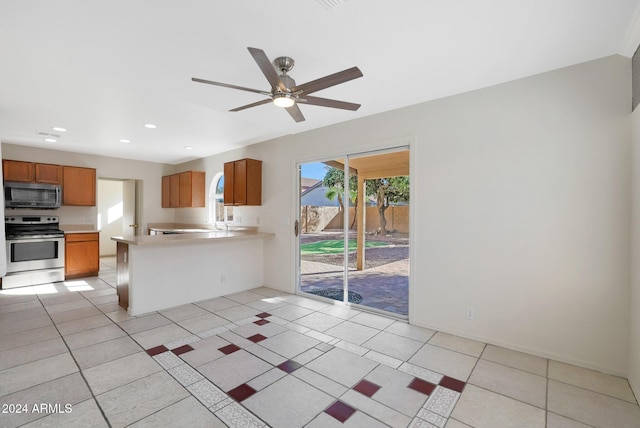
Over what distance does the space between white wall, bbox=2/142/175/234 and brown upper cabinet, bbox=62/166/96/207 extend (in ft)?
1.09

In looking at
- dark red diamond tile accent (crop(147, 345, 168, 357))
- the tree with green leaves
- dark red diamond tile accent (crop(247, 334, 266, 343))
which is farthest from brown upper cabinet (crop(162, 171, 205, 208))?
dark red diamond tile accent (crop(247, 334, 266, 343))

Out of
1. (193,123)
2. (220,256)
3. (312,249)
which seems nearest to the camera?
(193,123)

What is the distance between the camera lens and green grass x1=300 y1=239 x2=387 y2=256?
4039mm

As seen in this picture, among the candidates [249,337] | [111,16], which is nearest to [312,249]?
[249,337]

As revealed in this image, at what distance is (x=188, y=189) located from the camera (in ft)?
20.1

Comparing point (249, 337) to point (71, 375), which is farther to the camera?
point (249, 337)

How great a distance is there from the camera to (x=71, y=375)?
2.16 m

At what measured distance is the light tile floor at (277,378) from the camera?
5.79ft

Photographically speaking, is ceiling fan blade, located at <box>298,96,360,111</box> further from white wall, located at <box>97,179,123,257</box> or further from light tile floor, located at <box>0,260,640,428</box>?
white wall, located at <box>97,179,123,257</box>

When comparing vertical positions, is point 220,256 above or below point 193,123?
below

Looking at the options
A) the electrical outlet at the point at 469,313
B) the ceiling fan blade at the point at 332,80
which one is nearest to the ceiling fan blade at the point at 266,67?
the ceiling fan blade at the point at 332,80

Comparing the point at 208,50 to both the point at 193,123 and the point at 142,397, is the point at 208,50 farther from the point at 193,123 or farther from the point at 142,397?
the point at 142,397

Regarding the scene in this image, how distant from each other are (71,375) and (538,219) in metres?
4.05

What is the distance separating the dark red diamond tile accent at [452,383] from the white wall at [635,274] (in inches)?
45.2
